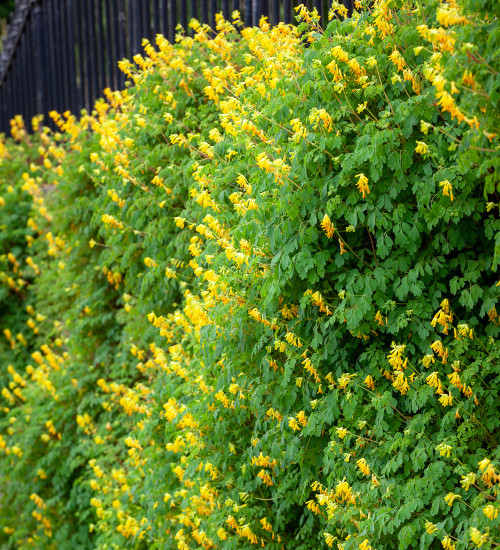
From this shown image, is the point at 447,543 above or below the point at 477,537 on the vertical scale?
below

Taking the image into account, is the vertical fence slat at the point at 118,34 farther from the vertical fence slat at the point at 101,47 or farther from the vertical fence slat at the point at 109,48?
the vertical fence slat at the point at 101,47

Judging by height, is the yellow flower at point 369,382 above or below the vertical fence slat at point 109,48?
below

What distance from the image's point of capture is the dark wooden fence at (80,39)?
6508 millimetres

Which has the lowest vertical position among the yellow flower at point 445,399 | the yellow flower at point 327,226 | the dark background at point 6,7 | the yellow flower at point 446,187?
the yellow flower at point 445,399

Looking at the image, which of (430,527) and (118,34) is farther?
(118,34)

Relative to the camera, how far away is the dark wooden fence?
21.4ft

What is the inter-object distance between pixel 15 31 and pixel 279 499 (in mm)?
9432

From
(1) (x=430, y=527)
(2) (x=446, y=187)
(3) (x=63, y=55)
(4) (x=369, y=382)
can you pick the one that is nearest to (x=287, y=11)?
(2) (x=446, y=187)

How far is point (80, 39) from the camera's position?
920 centimetres

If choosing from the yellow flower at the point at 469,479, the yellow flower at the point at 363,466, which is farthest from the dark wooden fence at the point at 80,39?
the yellow flower at the point at 469,479

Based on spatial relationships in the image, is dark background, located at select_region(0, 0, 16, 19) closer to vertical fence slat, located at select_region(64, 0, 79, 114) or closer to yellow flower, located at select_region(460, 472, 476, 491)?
vertical fence slat, located at select_region(64, 0, 79, 114)

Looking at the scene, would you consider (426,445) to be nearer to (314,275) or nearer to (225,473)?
(314,275)

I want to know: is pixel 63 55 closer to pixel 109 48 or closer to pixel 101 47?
pixel 101 47

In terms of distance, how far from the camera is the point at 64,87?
972 cm
